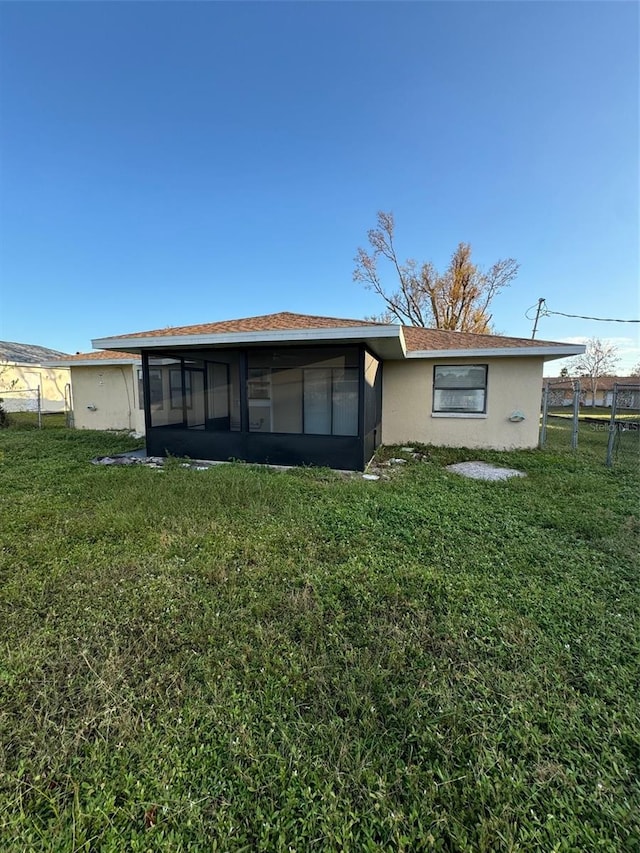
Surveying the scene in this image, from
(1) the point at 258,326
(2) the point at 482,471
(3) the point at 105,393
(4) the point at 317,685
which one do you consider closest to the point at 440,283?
(1) the point at 258,326

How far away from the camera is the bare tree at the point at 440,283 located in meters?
21.7

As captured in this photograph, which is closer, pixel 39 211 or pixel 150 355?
pixel 150 355

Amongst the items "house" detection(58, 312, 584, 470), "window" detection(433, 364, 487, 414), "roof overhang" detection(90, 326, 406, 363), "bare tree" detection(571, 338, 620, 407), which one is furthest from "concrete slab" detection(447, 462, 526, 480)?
"bare tree" detection(571, 338, 620, 407)

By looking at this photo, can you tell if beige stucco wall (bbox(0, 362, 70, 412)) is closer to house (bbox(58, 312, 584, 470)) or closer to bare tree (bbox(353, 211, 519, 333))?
house (bbox(58, 312, 584, 470))

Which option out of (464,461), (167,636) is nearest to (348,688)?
(167,636)

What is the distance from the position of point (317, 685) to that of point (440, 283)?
23.6 meters

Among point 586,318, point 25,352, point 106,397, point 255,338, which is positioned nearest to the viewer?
point 255,338

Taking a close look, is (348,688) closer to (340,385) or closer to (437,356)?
(340,385)

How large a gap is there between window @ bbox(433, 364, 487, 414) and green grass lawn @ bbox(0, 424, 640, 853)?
16.3 ft

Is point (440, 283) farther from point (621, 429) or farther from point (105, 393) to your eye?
point (105, 393)

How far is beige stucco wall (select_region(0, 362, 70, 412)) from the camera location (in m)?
19.3

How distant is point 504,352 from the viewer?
7984 mm

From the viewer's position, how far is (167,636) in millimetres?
2230

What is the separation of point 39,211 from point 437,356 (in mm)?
12881
